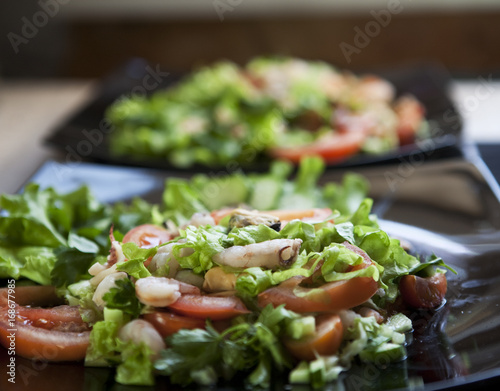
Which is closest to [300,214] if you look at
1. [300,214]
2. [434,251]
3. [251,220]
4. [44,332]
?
[300,214]

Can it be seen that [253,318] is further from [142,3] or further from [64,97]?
[142,3]

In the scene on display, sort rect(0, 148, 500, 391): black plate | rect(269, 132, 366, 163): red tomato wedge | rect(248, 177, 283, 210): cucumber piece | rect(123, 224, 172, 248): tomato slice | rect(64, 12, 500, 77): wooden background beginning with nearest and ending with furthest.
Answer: rect(0, 148, 500, 391): black plate → rect(123, 224, 172, 248): tomato slice → rect(248, 177, 283, 210): cucumber piece → rect(269, 132, 366, 163): red tomato wedge → rect(64, 12, 500, 77): wooden background

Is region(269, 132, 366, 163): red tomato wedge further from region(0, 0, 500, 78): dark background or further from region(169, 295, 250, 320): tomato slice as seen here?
region(0, 0, 500, 78): dark background

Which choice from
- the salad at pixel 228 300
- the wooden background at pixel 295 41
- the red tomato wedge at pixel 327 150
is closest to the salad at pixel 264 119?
the red tomato wedge at pixel 327 150

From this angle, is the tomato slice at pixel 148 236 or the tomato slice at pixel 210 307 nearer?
the tomato slice at pixel 210 307

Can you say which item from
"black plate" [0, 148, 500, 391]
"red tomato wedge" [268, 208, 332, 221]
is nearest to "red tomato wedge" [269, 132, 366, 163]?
"black plate" [0, 148, 500, 391]

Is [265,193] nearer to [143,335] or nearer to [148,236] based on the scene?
[148,236]

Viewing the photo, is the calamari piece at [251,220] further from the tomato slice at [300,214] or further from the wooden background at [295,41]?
the wooden background at [295,41]
